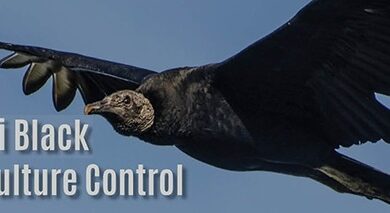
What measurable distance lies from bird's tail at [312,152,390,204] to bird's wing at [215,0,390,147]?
0.11 metres

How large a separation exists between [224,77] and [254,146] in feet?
1.31

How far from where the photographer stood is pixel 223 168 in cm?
955

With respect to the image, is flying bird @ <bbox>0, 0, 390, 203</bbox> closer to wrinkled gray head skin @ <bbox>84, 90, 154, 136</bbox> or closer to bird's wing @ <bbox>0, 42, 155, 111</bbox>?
wrinkled gray head skin @ <bbox>84, 90, 154, 136</bbox>

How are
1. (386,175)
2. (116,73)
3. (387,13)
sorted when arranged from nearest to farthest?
(387,13), (386,175), (116,73)

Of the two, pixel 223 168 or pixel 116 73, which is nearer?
pixel 223 168

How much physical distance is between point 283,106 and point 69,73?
99.0 inches

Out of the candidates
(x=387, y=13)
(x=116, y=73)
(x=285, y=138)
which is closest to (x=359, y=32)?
(x=387, y=13)

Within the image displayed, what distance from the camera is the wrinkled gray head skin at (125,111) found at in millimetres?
9523

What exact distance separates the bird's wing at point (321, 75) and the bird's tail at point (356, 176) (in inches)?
4.4

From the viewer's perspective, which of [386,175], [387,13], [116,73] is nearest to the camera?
[387,13]

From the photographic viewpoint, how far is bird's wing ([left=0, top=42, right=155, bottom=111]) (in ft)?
34.1

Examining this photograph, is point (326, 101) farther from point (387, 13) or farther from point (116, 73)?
point (116, 73)

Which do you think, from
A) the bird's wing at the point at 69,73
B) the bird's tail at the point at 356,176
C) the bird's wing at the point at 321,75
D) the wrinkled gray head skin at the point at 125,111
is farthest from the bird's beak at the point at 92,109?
the bird's tail at the point at 356,176

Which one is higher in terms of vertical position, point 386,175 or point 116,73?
point 116,73
